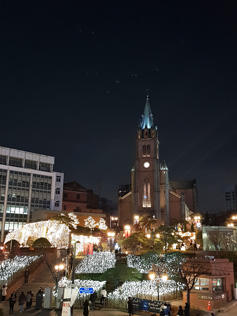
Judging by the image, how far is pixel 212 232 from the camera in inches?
1748

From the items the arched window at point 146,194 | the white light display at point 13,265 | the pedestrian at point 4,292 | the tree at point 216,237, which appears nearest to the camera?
the pedestrian at point 4,292

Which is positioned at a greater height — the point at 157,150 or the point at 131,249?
the point at 157,150

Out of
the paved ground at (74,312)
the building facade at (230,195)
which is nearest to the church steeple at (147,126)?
the paved ground at (74,312)

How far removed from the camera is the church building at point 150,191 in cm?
8100

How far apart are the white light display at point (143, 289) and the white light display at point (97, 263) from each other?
7561mm

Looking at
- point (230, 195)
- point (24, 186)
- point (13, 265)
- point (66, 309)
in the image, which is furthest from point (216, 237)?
point (230, 195)

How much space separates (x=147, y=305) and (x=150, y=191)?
59964 mm

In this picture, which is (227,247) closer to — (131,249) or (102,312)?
(131,249)

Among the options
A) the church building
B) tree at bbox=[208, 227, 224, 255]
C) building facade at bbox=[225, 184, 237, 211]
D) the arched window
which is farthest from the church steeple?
building facade at bbox=[225, 184, 237, 211]

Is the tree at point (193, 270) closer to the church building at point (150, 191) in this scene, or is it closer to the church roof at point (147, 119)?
the church building at point (150, 191)

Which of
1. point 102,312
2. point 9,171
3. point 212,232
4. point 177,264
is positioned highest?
point 9,171

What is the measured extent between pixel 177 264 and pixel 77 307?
11557 millimetres

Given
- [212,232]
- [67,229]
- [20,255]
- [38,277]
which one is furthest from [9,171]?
[212,232]

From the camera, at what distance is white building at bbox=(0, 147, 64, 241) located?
217 feet
